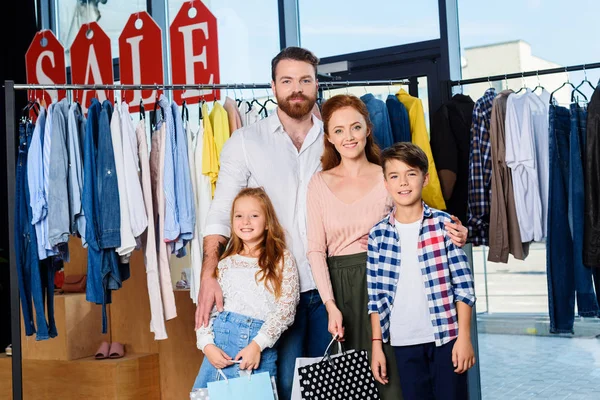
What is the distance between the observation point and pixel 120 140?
3.58m

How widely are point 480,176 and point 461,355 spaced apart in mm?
1430

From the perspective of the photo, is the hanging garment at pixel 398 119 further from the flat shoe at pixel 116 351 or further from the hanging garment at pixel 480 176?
the flat shoe at pixel 116 351

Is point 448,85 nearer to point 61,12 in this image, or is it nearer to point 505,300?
point 505,300

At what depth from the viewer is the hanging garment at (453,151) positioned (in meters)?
3.79

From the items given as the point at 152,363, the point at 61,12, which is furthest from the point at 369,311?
the point at 61,12

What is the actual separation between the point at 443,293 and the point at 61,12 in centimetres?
462

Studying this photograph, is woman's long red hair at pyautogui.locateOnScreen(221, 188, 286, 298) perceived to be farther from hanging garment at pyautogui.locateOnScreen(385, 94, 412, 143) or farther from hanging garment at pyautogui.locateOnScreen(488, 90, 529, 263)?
hanging garment at pyautogui.locateOnScreen(488, 90, 529, 263)

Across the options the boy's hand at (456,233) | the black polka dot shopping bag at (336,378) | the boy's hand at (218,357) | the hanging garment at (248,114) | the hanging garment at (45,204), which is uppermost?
the hanging garment at (248,114)

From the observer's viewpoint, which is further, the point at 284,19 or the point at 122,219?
the point at 284,19

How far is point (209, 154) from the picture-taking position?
3.68m

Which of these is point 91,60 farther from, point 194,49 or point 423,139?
point 423,139

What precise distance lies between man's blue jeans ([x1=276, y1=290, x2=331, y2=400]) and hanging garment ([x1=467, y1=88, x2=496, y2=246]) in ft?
3.97

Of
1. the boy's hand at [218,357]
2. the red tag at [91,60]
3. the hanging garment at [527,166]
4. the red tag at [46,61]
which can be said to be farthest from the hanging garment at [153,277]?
the red tag at [46,61]

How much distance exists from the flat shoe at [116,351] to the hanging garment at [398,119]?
6.25ft
